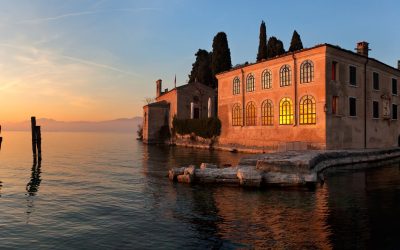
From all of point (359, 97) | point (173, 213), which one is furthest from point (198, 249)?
point (359, 97)

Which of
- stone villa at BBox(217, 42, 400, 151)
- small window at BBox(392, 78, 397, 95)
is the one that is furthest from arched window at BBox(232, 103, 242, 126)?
small window at BBox(392, 78, 397, 95)

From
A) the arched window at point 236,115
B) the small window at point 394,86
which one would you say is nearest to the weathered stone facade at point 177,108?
the arched window at point 236,115

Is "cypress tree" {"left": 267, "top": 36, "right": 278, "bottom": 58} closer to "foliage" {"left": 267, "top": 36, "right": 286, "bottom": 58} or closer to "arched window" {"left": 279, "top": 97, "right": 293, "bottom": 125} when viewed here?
"foliage" {"left": 267, "top": 36, "right": 286, "bottom": 58}

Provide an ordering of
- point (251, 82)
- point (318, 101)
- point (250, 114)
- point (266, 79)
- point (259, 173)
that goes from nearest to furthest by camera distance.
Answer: point (259, 173), point (318, 101), point (266, 79), point (251, 82), point (250, 114)

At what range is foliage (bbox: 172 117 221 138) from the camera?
4359cm

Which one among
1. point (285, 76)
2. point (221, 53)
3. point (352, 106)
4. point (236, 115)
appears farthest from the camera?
point (221, 53)

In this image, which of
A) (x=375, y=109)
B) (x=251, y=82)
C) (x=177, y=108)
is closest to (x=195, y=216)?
(x=251, y=82)

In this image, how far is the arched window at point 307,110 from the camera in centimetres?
2970

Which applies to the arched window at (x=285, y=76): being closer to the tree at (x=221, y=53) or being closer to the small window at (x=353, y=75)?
the small window at (x=353, y=75)

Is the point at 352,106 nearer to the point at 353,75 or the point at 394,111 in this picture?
the point at 353,75

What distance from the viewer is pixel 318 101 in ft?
95.8

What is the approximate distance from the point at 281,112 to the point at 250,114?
197 inches

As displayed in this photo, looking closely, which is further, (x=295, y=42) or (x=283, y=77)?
(x=295, y=42)

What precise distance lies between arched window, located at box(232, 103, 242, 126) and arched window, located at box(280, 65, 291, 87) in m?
7.28
